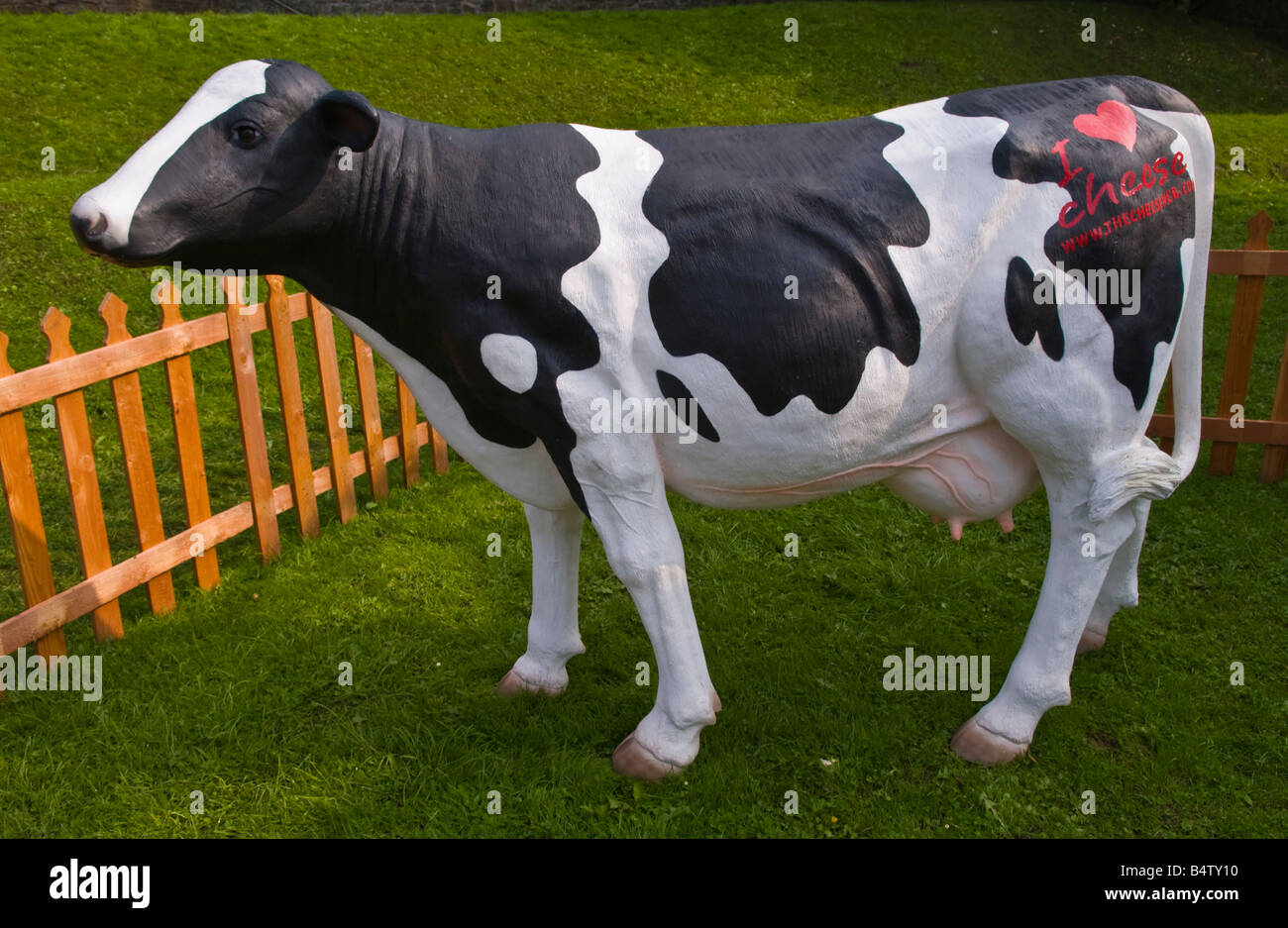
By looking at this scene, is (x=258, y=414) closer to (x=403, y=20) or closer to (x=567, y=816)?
(x=567, y=816)

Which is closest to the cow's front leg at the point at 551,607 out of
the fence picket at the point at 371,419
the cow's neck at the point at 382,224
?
the cow's neck at the point at 382,224

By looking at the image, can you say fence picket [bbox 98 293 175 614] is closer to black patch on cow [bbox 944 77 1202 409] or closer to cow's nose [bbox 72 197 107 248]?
cow's nose [bbox 72 197 107 248]

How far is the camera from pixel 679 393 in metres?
2.76

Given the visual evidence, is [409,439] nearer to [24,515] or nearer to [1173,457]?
[24,515]

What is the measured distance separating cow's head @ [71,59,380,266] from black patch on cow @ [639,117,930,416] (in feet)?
2.75

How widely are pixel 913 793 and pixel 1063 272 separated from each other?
1660 millimetres

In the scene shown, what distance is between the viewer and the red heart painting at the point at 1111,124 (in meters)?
2.78

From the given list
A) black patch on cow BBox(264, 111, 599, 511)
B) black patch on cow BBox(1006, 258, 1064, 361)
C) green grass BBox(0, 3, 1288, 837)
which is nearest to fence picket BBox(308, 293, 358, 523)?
green grass BBox(0, 3, 1288, 837)

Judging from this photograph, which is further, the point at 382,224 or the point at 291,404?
the point at 291,404

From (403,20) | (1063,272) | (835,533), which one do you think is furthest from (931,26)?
(1063,272)

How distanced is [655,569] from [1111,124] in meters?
1.77

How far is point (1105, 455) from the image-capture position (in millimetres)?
2943

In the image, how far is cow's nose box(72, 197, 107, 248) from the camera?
2.26m

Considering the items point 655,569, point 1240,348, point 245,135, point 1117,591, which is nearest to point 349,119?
point 245,135
